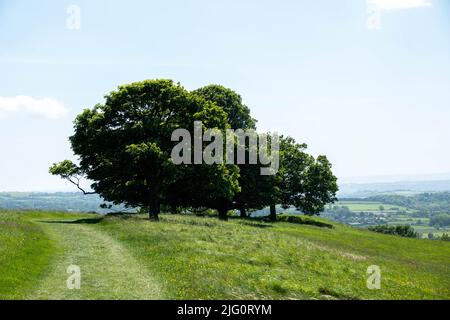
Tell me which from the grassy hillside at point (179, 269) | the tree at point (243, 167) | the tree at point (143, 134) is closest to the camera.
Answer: the grassy hillside at point (179, 269)

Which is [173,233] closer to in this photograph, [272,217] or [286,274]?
[286,274]

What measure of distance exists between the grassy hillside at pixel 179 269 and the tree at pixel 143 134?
40.8 ft

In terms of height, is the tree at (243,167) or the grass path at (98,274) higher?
the tree at (243,167)

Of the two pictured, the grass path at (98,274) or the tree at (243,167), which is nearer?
the grass path at (98,274)

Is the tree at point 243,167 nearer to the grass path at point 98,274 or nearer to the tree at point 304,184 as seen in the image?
the tree at point 304,184

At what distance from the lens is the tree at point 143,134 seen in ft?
175

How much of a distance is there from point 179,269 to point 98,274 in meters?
4.43

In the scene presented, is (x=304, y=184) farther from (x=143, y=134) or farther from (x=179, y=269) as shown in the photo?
(x=179, y=269)

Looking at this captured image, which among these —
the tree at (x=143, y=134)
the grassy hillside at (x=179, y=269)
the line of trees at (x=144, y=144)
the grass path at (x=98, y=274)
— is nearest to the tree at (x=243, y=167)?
the line of trees at (x=144, y=144)

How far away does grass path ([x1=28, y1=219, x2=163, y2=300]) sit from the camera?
1900cm

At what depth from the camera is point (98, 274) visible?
22.9 metres
